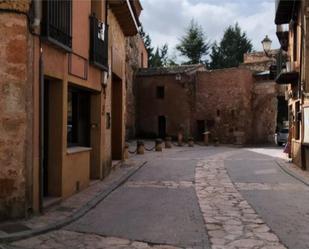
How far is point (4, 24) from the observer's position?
25.2ft

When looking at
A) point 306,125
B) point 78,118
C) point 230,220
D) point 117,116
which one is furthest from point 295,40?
point 230,220

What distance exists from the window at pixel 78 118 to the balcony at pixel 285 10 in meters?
9.95

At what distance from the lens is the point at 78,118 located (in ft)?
43.5

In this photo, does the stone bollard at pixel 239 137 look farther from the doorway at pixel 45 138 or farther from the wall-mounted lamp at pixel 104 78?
the doorway at pixel 45 138

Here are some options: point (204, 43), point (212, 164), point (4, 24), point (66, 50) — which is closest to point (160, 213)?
point (66, 50)

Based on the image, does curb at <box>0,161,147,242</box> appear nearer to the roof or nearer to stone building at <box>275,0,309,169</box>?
stone building at <box>275,0,309,169</box>

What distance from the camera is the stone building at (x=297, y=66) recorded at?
1778cm

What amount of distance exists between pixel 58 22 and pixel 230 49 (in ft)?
183

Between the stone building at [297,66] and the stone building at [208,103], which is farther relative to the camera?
the stone building at [208,103]

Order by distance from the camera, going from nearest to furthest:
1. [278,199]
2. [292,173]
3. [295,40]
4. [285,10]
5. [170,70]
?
1. [278,199]
2. [292,173]
3. [295,40]
4. [285,10]
5. [170,70]

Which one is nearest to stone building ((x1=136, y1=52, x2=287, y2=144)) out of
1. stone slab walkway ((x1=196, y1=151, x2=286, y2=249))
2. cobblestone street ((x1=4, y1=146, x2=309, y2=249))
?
cobblestone street ((x1=4, y1=146, x2=309, y2=249))

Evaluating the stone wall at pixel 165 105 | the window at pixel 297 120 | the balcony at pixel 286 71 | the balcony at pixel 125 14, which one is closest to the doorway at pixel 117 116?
the balcony at pixel 125 14

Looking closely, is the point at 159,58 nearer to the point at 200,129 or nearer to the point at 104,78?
the point at 200,129

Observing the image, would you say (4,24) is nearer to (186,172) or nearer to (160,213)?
(160,213)
